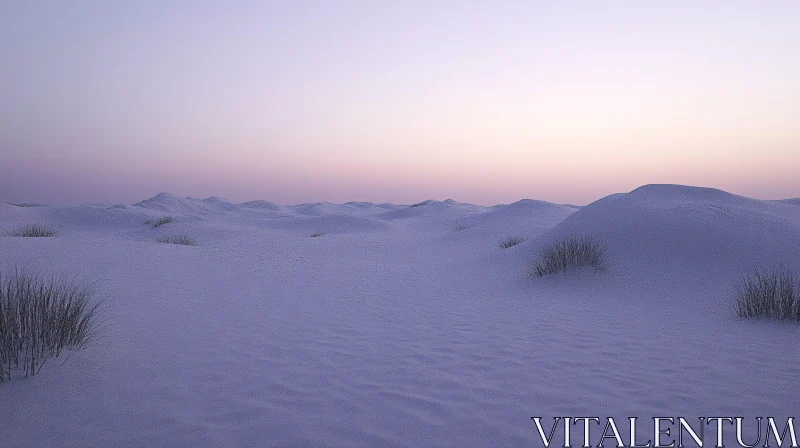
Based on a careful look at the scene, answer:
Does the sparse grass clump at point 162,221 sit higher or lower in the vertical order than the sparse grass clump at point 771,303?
higher

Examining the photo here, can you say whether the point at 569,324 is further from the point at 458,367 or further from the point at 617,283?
the point at 617,283

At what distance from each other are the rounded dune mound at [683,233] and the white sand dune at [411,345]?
0.06 m

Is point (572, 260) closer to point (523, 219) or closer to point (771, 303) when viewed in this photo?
point (771, 303)

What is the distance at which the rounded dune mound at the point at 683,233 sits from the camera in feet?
29.2

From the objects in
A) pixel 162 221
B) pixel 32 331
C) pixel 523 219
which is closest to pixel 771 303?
pixel 32 331

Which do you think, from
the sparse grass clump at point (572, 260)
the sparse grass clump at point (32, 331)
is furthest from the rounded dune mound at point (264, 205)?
the sparse grass clump at point (32, 331)

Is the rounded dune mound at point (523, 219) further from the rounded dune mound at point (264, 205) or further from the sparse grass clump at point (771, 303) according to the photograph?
the rounded dune mound at point (264, 205)

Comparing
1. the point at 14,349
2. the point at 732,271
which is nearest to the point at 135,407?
the point at 14,349

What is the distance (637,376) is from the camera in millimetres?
4195

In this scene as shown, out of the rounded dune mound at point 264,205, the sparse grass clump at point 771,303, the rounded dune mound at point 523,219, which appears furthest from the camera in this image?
the rounded dune mound at point 264,205

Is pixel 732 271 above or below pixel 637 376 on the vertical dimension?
above

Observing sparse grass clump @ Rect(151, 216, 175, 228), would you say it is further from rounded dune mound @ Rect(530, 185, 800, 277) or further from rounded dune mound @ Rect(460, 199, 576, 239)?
rounded dune mound @ Rect(530, 185, 800, 277)

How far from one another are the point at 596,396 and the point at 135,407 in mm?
3712

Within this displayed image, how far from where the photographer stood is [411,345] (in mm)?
5238
